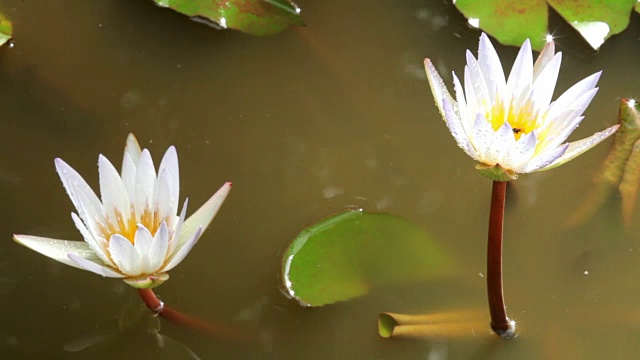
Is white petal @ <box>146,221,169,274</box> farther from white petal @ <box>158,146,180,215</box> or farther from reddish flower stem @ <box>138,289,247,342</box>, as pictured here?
reddish flower stem @ <box>138,289,247,342</box>

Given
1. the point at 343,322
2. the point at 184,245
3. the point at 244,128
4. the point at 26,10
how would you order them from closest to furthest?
the point at 184,245, the point at 343,322, the point at 244,128, the point at 26,10

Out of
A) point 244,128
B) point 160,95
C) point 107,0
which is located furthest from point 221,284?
point 107,0

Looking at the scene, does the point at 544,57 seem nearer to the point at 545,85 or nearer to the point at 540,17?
the point at 545,85

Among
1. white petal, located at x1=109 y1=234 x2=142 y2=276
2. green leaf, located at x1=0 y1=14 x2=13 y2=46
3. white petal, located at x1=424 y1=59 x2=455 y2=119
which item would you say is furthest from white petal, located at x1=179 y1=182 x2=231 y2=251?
green leaf, located at x1=0 y1=14 x2=13 y2=46

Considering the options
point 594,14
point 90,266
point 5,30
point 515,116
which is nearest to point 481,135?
point 515,116

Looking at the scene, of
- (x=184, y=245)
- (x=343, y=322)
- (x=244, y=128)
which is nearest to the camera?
(x=184, y=245)

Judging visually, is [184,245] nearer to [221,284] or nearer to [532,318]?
[221,284]

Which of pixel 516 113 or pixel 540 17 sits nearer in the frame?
pixel 516 113
